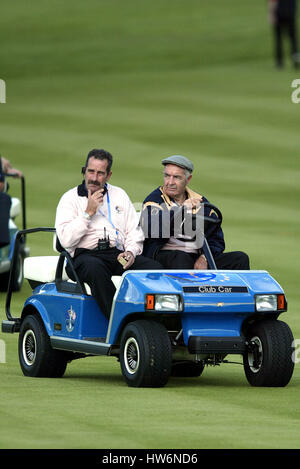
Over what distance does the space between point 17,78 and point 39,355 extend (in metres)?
23.5

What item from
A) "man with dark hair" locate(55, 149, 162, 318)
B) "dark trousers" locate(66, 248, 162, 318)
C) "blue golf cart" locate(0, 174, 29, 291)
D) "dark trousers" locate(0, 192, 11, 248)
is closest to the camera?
"dark trousers" locate(66, 248, 162, 318)

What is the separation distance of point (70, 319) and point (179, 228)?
1055 mm

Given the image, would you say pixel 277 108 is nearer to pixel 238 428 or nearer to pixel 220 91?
pixel 220 91

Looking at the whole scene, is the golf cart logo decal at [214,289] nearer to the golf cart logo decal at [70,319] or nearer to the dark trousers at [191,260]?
the dark trousers at [191,260]

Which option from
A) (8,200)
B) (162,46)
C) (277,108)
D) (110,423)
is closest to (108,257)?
(110,423)

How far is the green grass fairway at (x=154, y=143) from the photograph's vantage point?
8.07m

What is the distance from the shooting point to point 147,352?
9.23 metres

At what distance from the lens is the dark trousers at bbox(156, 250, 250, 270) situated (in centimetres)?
1006

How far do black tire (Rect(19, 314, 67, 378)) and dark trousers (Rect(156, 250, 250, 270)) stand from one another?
3.50 feet

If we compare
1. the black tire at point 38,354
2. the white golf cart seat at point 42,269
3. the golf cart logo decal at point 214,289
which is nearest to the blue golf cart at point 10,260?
the white golf cart seat at point 42,269

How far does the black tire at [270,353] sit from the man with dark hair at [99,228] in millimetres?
965

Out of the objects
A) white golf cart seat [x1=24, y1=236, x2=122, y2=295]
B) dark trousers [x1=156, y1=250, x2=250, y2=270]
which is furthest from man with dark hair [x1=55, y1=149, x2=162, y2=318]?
white golf cart seat [x1=24, y1=236, x2=122, y2=295]

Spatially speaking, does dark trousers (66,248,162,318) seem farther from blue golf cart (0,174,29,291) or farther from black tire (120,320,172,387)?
blue golf cart (0,174,29,291)

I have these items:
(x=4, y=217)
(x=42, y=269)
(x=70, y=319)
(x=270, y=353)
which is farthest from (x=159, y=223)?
(x=4, y=217)
